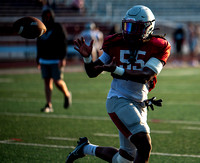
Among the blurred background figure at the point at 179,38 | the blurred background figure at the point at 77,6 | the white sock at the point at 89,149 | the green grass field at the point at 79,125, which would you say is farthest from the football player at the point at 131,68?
the blurred background figure at the point at 77,6

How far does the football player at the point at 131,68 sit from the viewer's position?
405 centimetres

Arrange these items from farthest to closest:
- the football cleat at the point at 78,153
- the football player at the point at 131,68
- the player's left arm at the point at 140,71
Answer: the football cleat at the point at 78,153 → the football player at the point at 131,68 → the player's left arm at the point at 140,71

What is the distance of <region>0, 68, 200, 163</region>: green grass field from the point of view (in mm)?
5543

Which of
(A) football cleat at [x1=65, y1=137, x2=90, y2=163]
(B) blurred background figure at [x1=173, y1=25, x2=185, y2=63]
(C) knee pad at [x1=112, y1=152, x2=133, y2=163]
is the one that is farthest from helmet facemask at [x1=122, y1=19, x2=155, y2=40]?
(B) blurred background figure at [x1=173, y1=25, x2=185, y2=63]

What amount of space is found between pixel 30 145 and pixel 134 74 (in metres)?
2.50

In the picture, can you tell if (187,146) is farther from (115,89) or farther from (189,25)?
(189,25)

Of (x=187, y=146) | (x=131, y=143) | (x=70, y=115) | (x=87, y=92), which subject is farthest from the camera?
(x=87, y=92)

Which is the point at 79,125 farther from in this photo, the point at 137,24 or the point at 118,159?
the point at 137,24

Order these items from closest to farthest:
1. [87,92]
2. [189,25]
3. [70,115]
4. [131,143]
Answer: [131,143]
[70,115]
[87,92]
[189,25]

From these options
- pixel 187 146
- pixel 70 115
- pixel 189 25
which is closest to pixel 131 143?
pixel 187 146

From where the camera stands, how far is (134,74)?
3992mm

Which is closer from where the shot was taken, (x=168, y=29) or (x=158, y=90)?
(x=158, y=90)

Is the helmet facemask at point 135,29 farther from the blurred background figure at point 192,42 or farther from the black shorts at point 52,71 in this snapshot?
the blurred background figure at point 192,42

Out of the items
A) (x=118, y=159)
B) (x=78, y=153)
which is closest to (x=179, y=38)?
(x=78, y=153)
